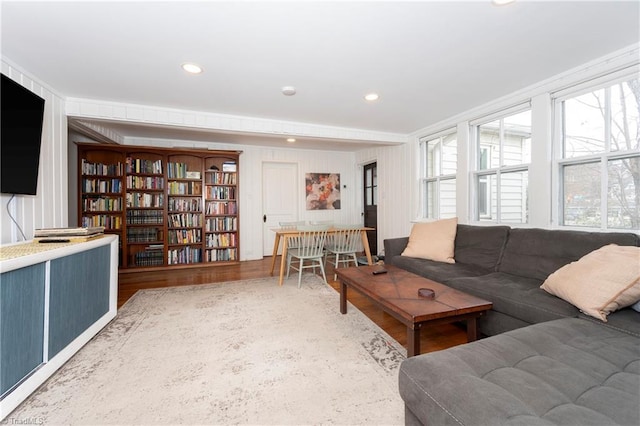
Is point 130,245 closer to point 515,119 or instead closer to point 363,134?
point 363,134

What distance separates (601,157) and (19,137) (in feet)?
15.9

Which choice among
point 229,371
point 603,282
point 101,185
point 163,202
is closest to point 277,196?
point 163,202

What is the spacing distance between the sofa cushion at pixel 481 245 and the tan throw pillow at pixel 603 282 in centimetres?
88

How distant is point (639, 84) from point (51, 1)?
4.28m

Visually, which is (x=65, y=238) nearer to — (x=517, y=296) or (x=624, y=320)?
(x=517, y=296)

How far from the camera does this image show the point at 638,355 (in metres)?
1.17

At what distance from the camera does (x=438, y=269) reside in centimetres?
266

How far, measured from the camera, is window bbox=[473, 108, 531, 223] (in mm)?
3029

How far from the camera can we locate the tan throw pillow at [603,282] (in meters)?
1.52

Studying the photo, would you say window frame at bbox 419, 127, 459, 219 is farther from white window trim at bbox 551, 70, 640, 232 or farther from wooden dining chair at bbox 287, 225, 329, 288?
wooden dining chair at bbox 287, 225, 329, 288

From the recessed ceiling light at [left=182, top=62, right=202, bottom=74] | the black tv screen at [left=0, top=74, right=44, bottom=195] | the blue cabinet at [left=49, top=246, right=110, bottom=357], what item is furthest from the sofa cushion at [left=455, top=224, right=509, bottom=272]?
the black tv screen at [left=0, top=74, right=44, bottom=195]

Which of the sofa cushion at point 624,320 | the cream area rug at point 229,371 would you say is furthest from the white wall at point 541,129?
the cream area rug at point 229,371

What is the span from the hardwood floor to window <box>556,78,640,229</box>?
166cm

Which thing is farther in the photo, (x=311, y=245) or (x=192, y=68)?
(x=311, y=245)
